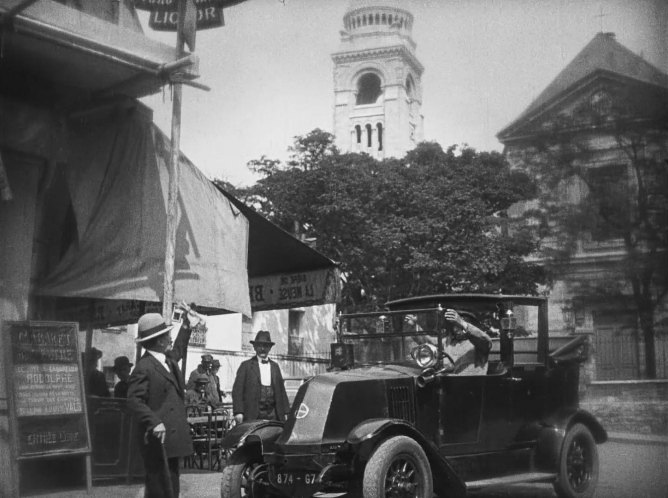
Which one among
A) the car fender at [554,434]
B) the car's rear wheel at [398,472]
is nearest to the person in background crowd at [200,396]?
the car fender at [554,434]

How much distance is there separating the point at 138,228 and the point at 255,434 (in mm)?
2554

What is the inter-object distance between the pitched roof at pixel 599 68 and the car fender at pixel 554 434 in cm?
350

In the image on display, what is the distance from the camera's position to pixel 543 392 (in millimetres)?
7914

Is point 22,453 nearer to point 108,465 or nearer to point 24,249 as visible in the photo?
point 108,465

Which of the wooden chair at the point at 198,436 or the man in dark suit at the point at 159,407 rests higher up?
the man in dark suit at the point at 159,407

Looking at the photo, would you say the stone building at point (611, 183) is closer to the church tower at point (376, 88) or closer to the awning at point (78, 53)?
the awning at point (78, 53)

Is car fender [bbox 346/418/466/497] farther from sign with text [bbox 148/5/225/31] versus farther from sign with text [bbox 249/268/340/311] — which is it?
sign with text [bbox 148/5/225/31]

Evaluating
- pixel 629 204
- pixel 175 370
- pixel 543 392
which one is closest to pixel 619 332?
pixel 629 204

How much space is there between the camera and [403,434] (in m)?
6.39

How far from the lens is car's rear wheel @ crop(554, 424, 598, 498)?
25.0 feet

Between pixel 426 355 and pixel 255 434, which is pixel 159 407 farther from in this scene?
pixel 426 355

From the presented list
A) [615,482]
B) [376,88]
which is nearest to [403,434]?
[615,482]

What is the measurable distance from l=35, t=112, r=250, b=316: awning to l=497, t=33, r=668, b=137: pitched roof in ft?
15.8

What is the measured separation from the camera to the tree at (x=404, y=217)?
24875 millimetres
